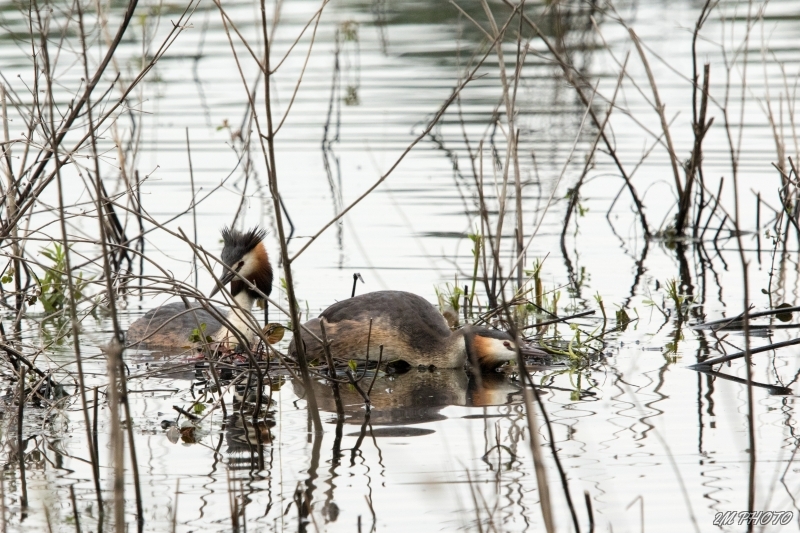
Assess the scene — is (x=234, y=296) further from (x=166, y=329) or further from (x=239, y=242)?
(x=166, y=329)

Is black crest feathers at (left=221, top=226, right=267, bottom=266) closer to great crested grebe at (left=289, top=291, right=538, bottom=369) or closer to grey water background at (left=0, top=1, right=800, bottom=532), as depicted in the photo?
grey water background at (left=0, top=1, right=800, bottom=532)

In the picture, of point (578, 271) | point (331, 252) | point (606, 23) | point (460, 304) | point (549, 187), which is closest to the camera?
point (460, 304)

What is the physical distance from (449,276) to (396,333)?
1705mm

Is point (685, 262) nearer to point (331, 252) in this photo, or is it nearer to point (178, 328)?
point (331, 252)

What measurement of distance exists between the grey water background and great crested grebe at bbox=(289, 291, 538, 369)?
0.68 feet

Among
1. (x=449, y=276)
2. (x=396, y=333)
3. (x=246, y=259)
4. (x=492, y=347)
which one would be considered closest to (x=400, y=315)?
(x=396, y=333)

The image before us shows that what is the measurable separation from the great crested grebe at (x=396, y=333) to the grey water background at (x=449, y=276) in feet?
0.68

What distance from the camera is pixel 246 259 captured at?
7188 millimetres

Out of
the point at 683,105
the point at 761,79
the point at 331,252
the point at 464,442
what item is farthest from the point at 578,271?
the point at 761,79

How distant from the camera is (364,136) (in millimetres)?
12422

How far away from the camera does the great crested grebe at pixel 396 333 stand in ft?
21.4

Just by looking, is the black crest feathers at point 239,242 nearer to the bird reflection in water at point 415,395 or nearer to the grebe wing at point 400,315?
the grebe wing at point 400,315

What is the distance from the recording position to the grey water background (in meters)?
4.31

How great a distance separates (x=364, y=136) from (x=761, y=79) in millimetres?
4917
